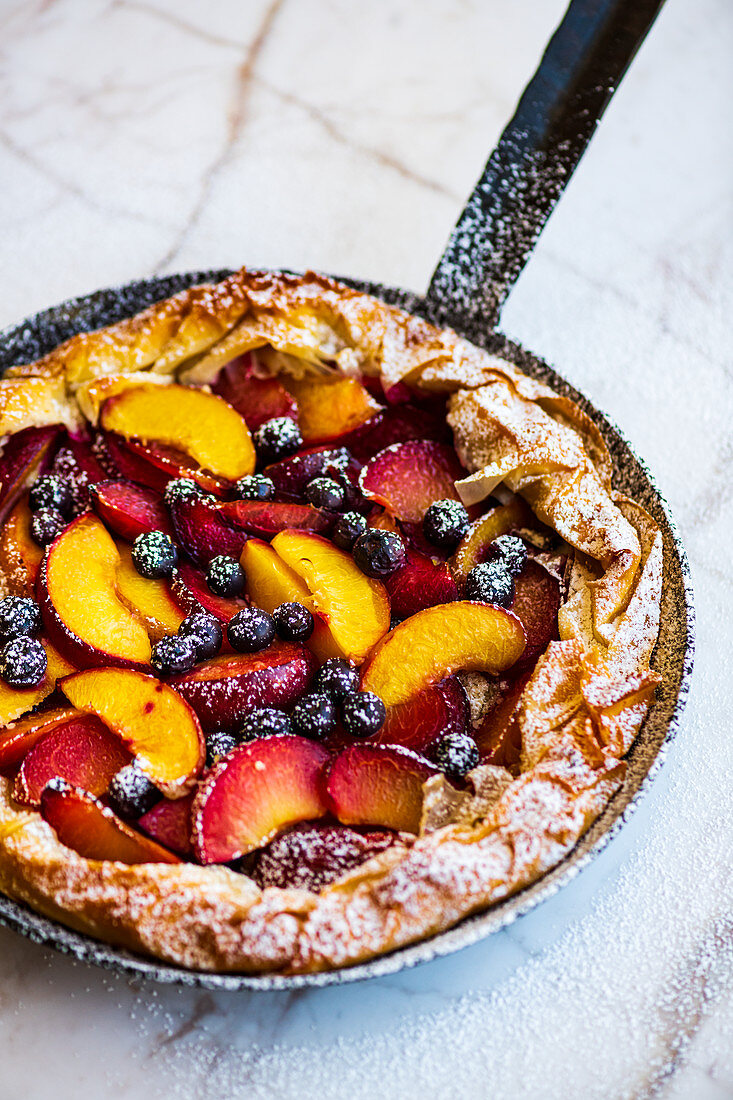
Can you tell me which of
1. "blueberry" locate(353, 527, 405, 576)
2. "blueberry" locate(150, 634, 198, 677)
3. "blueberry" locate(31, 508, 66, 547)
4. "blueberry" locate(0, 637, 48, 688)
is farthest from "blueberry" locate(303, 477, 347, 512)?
"blueberry" locate(0, 637, 48, 688)

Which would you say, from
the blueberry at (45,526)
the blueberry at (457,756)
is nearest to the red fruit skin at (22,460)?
the blueberry at (45,526)

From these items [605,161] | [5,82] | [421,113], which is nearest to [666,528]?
[605,161]

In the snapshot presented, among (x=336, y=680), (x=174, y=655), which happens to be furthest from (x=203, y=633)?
(x=336, y=680)

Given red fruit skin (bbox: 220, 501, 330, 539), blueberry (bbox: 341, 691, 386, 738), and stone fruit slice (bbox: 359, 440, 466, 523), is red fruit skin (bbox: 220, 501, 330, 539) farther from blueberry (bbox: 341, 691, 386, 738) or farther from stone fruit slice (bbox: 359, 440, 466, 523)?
blueberry (bbox: 341, 691, 386, 738)

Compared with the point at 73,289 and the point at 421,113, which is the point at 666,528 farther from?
the point at 421,113

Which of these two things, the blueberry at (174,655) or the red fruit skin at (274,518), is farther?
the red fruit skin at (274,518)

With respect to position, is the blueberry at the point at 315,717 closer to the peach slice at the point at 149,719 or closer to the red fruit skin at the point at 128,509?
the peach slice at the point at 149,719
